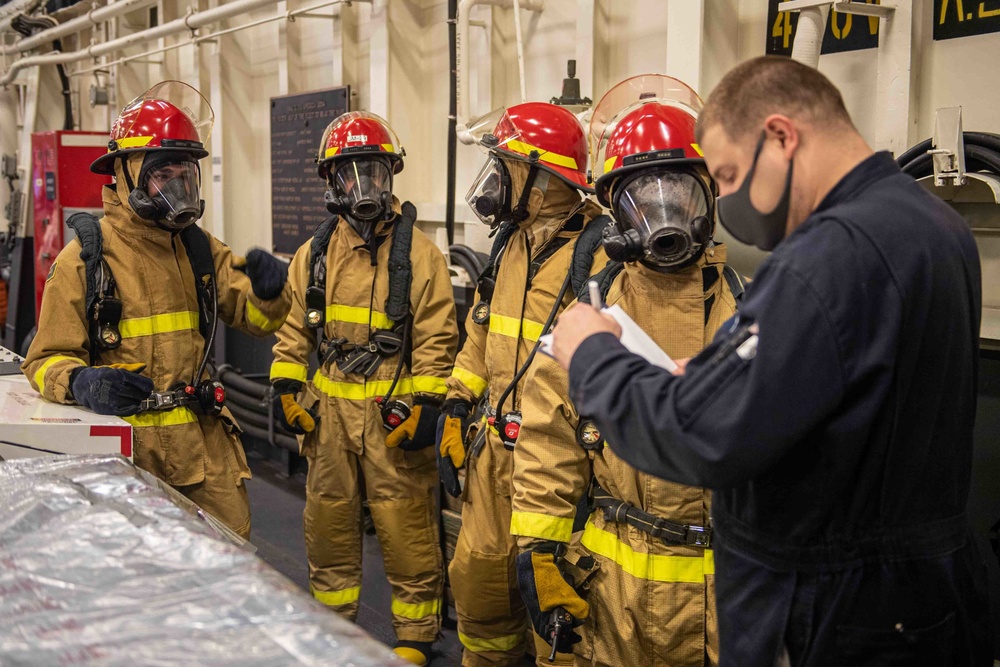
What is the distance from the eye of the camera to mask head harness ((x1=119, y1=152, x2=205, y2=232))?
9.81ft

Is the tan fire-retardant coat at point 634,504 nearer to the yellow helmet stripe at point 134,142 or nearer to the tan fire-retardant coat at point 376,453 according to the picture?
the tan fire-retardant coat at point 376,453

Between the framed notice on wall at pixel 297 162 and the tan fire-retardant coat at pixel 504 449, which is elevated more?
the framed notice on wall at pixel 297 162

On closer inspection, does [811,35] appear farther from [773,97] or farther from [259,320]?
[259,320]

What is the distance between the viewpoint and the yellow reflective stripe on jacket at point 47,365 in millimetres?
2838

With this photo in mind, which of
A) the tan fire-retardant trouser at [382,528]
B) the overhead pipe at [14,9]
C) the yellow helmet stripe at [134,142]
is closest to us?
the yellow helmet stripe at [134,142]

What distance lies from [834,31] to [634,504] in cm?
172

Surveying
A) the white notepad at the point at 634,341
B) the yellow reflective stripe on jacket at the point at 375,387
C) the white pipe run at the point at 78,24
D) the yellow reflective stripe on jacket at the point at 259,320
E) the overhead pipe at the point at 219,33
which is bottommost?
the yellow reflective stripe on jacket at the point at 375,387

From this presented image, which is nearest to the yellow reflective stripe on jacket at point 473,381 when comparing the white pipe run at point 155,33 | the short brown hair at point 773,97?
the short brown hair at point 773,97

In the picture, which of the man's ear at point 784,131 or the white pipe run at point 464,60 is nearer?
the man's ear at point 784,131

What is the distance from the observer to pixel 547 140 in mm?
2906

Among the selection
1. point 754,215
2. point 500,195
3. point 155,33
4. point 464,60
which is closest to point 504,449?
point 500,195

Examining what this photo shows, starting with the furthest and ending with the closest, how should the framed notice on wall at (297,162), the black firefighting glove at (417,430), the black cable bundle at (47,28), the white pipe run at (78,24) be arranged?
the black cable bundle at (47,28), the white pipe run at (78,24), the framed notice on wall at (297,162), the black firefighting glove at (417,430)

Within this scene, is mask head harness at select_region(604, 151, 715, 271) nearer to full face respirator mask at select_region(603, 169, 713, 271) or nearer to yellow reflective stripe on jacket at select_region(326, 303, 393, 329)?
full face respirator mask at select_region(603, 169, 713, 271)

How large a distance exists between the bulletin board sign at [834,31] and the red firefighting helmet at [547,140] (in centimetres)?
72
